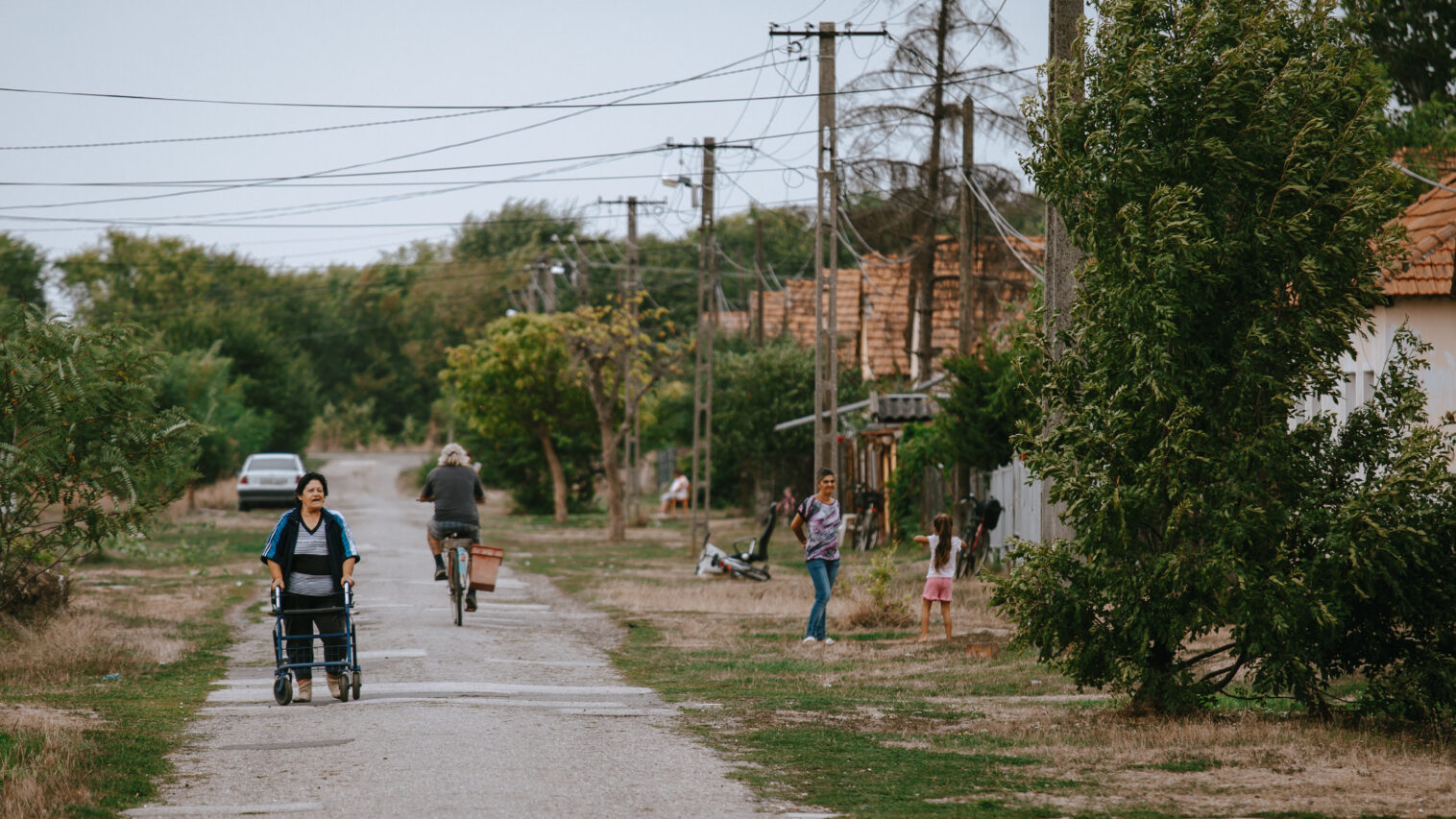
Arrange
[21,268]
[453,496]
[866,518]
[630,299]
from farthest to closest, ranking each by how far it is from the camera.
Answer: [21,268]
[630,299]
[866,518]
[453,496]

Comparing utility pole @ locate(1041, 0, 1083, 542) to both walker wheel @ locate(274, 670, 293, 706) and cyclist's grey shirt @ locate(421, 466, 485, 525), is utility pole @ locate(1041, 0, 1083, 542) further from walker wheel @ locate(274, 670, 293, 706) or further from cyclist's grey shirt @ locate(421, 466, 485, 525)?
cyclist's grey shirt @ locate(421, 466, 485, 525)

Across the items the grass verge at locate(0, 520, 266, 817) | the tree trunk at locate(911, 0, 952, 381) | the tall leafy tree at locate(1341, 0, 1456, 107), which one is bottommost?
the grass verge at locate(0, 520, 266, 817)

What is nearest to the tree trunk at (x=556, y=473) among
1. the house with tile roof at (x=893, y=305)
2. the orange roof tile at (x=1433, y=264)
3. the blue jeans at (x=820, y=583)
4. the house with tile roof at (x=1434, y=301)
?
the house with tile roof at (x=893, y=305)

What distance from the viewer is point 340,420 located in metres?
87.6

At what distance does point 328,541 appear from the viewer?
1096 centimetres

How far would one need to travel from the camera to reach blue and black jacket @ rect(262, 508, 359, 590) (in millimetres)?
10867

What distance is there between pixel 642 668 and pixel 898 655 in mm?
2662

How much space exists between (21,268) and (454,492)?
6351 centimetres

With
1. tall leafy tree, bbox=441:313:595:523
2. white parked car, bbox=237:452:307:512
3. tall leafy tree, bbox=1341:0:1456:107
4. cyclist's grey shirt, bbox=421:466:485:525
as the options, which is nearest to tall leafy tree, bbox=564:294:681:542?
tall leafy tree, bbox=441:313:595:523

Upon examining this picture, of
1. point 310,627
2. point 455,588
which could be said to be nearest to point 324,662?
point 310,627

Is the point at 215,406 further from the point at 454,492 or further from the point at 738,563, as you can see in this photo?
the point at 454,492

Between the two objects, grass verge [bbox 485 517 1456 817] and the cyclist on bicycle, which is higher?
the cyclist on bicycle

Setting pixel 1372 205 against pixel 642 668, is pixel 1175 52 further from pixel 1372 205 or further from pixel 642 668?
pixel 642 668

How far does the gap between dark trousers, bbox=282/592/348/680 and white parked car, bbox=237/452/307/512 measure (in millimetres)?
32915
